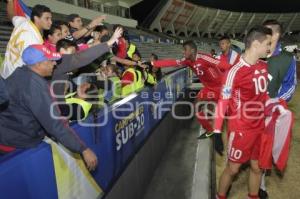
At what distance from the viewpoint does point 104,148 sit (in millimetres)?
3705

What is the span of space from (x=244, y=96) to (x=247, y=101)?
0.06 meters

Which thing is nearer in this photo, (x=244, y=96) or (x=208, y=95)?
(x=244, y=96)

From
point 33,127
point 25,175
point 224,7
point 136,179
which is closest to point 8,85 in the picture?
point 33,127

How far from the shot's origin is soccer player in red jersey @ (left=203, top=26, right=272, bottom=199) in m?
3.81

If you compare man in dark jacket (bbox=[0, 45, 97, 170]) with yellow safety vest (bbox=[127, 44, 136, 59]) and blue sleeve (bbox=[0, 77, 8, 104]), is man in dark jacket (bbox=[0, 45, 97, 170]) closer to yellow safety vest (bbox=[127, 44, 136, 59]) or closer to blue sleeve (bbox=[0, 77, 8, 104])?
blue sleeve (bbox=[0, 77, 8, 104])

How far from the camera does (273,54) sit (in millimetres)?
4285

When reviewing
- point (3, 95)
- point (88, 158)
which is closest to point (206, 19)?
point (88, 158)

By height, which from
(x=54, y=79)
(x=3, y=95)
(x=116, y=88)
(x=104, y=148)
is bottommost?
(x=104, y=148)

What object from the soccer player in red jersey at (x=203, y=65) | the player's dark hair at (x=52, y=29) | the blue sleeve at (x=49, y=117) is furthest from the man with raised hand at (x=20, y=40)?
the soccer player in red jersey at (x=203, y=65)

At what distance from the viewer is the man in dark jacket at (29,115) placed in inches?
99.7

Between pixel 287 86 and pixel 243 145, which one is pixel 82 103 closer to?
pixel 243 145

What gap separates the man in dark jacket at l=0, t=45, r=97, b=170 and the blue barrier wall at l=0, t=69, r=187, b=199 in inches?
6.2

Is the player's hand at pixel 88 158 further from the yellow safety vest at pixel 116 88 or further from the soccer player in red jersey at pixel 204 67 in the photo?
the soccer player in red jersey at pixel 204 67

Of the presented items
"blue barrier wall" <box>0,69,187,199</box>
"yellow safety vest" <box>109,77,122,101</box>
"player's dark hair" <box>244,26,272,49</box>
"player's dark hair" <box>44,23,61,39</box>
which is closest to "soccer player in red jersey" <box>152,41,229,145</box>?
"blue barrier wall" <box>0,69,187,199</box>
